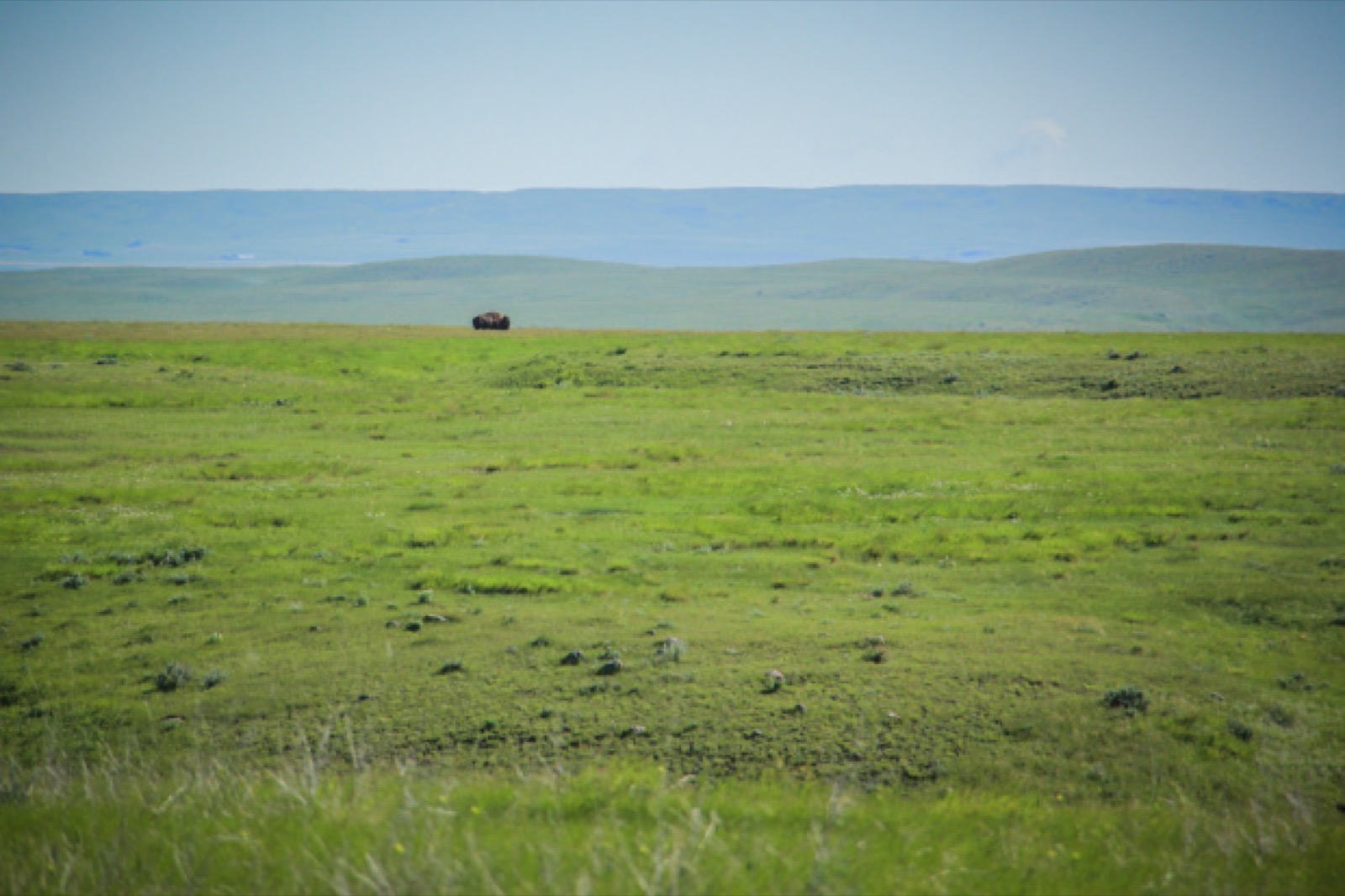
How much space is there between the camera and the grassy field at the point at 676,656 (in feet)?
27.4

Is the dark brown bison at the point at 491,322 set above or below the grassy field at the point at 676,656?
above

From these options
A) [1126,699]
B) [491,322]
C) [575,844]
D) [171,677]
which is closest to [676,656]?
[1126,699]

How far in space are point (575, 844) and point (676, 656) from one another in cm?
944

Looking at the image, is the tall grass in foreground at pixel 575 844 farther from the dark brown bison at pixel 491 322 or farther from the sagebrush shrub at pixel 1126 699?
the dark brown bison at pixel 491 322

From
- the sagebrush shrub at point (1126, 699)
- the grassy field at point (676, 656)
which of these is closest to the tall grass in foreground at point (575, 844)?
the grassy field at point (676, 656)

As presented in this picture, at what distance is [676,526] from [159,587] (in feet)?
44.7

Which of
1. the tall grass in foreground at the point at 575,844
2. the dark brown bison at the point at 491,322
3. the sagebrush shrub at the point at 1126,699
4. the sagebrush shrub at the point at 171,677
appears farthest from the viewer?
the dark brown bison at the point at 491,322

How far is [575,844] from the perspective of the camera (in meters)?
8.26

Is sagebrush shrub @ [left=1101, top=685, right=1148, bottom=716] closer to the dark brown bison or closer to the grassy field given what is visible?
the grassy field

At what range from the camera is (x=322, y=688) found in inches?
652

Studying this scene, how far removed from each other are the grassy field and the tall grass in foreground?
0.05 metres

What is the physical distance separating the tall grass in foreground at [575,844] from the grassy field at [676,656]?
0.05 meters

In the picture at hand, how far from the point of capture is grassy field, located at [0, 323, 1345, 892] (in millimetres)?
8352

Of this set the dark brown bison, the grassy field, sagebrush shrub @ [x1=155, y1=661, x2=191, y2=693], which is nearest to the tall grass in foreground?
the grassy field
